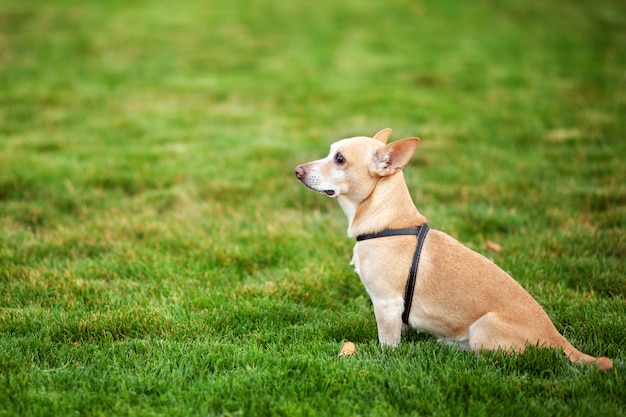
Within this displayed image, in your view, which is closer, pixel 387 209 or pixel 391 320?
pixel 391 320

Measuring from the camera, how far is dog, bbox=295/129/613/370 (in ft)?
12.5

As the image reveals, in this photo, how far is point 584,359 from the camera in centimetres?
371

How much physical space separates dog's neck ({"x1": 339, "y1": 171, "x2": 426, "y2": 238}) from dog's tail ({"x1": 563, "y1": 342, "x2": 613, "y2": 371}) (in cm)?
133

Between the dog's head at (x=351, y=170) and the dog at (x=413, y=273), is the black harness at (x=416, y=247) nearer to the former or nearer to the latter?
the dog at (x=413, y=273)

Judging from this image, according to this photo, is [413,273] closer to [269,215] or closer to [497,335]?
[497,335]

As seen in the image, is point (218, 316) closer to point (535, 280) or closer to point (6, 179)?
point (535, 280)

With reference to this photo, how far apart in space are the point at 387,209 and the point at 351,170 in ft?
1.33

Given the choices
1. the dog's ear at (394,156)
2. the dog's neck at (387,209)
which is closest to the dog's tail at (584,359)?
the dog's neck at (387,209)

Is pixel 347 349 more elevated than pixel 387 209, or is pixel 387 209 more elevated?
pixel 387 209

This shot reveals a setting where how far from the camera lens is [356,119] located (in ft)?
32.9

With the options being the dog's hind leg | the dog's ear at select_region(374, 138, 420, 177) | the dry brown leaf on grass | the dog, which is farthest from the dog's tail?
the dog's ear at select_region(374, 138, 420, 177)

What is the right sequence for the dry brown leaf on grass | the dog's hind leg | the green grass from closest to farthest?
the green grass < the dog's hind leg < the dry brown leaf on grass

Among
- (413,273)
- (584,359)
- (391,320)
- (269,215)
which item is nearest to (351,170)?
(413,273)

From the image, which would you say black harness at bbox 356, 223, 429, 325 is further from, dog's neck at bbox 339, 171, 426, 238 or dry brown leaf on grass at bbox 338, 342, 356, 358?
dry brown leaf on grass at bbox 338, 342, 356, 358
